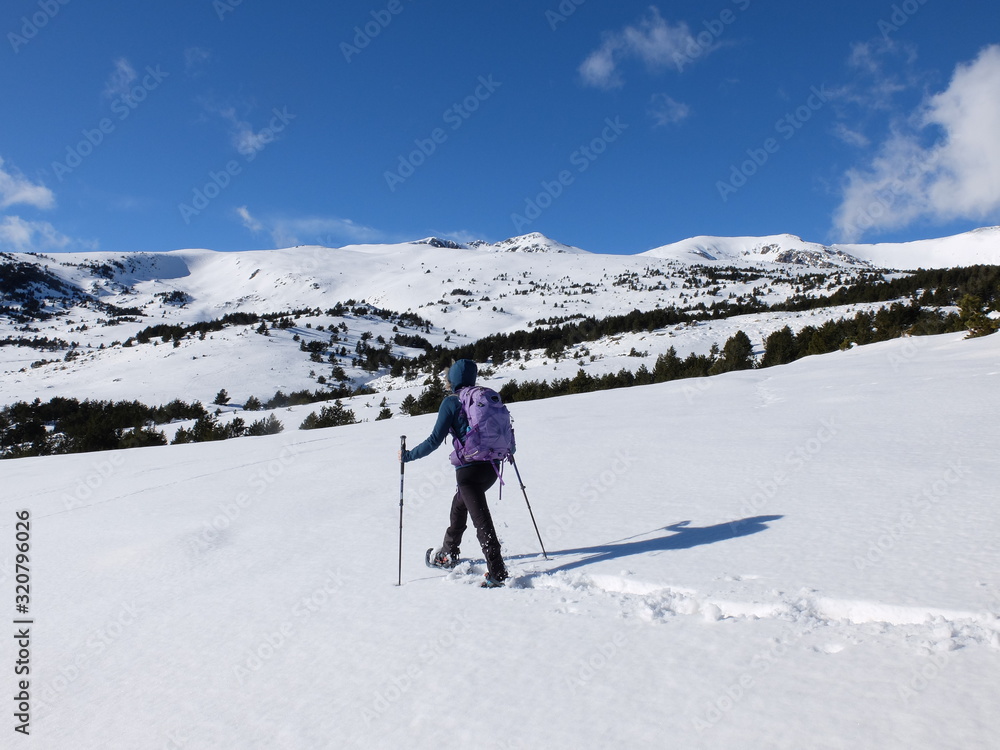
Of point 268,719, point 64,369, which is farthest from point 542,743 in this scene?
point 64,369

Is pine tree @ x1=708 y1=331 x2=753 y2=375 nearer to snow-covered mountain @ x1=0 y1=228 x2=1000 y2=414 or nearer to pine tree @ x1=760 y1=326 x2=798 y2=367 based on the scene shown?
pine tree @ x1=760 y1=326 x2=798 y2=367

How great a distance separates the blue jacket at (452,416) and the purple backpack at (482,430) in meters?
0.05

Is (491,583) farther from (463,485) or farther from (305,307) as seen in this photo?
(305,307)

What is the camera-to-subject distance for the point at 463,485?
4160mm

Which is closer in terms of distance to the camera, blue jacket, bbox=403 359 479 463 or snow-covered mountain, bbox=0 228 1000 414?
blue jacket, bbox=403 359 479 463

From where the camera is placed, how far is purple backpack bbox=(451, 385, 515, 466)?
4.10 m

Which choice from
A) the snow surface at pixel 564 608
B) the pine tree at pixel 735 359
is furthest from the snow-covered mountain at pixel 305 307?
the snow surface at pixel 564 608

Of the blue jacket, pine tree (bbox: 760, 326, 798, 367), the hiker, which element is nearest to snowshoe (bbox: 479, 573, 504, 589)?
the hiker

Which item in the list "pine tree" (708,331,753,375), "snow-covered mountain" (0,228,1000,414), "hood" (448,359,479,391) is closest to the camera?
"hood" (448,359,479,391)

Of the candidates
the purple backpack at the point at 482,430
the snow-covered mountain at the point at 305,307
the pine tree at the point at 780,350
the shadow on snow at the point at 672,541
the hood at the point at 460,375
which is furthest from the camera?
the snow-covered mountain at the point at 305,307

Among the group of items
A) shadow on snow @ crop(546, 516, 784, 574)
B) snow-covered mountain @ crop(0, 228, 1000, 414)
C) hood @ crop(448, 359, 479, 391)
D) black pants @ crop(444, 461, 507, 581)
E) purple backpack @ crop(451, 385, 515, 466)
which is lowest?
shadow on snow @ crop(546, 516, 784, 574)

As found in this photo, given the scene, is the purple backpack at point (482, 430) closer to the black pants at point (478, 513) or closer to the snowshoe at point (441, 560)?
the black pants at point (478, 513)

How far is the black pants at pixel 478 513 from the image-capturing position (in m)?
3.93

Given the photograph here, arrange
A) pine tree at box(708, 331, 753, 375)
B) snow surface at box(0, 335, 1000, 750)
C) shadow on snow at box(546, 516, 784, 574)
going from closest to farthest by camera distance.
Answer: snow surface at box(0, 335, 1000, 750) → shadow on snow at box(546, 516, 784, 574) → pine tree at box(708, 331, 753, 375)
